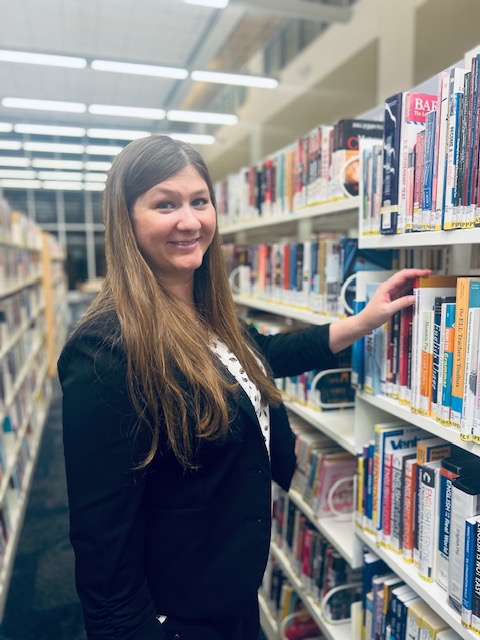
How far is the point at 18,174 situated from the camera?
10.5 meters

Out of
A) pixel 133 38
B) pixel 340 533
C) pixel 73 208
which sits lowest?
pixel 340 533

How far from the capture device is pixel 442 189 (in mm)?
1024

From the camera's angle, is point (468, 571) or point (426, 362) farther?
point (426, 362)

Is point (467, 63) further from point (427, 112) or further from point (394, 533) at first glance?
point (394, 533)

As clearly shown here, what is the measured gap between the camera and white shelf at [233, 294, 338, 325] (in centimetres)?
172

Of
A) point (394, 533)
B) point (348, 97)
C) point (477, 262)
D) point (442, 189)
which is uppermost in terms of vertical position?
point (348, 97)

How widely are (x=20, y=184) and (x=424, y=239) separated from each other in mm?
12335

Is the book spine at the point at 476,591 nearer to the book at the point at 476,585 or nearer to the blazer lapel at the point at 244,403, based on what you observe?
the book at the point at 476,585

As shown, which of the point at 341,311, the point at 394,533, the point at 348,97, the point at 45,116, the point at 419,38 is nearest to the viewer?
the point at 394,533

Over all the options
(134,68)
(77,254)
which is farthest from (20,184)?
(134,68)

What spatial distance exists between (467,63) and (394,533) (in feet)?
3.60

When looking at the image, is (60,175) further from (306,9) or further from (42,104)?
(306,9)

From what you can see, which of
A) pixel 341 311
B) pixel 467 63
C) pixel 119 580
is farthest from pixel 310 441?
pixel 467 63

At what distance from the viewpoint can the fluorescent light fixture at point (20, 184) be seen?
444 inches
